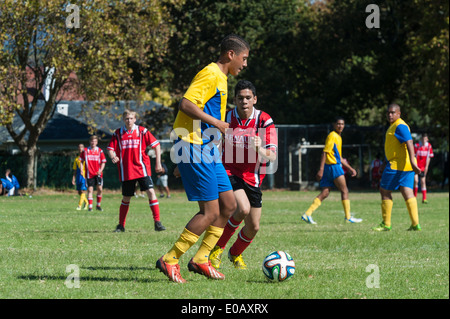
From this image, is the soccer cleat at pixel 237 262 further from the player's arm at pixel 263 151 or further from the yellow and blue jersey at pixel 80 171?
the yellow and blue jersey at pixel 80 171

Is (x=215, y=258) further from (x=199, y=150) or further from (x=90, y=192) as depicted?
(x=90, y=192)

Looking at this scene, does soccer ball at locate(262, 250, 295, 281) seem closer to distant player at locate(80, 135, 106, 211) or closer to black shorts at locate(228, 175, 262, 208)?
black shorts at locate(228, 175, 262, 208)

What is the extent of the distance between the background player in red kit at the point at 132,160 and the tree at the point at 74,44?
46.8 feet

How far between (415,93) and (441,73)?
824 cm

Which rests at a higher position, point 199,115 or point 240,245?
point 199,115

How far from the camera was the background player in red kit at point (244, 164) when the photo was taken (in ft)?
27.1

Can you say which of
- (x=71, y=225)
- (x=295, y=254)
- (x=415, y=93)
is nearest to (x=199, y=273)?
(x=295, y=254)

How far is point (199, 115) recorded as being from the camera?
6.61 metres

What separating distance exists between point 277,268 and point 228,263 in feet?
5.79

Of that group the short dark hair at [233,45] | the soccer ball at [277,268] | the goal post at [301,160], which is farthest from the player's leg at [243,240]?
the goal post at [301,160]

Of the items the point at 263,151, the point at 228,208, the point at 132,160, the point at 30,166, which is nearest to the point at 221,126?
the point at 228,208

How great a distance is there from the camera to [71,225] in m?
14.3

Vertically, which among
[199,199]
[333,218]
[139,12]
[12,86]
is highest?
[139,12]

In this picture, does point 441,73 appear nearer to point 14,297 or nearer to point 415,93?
point 415,93
